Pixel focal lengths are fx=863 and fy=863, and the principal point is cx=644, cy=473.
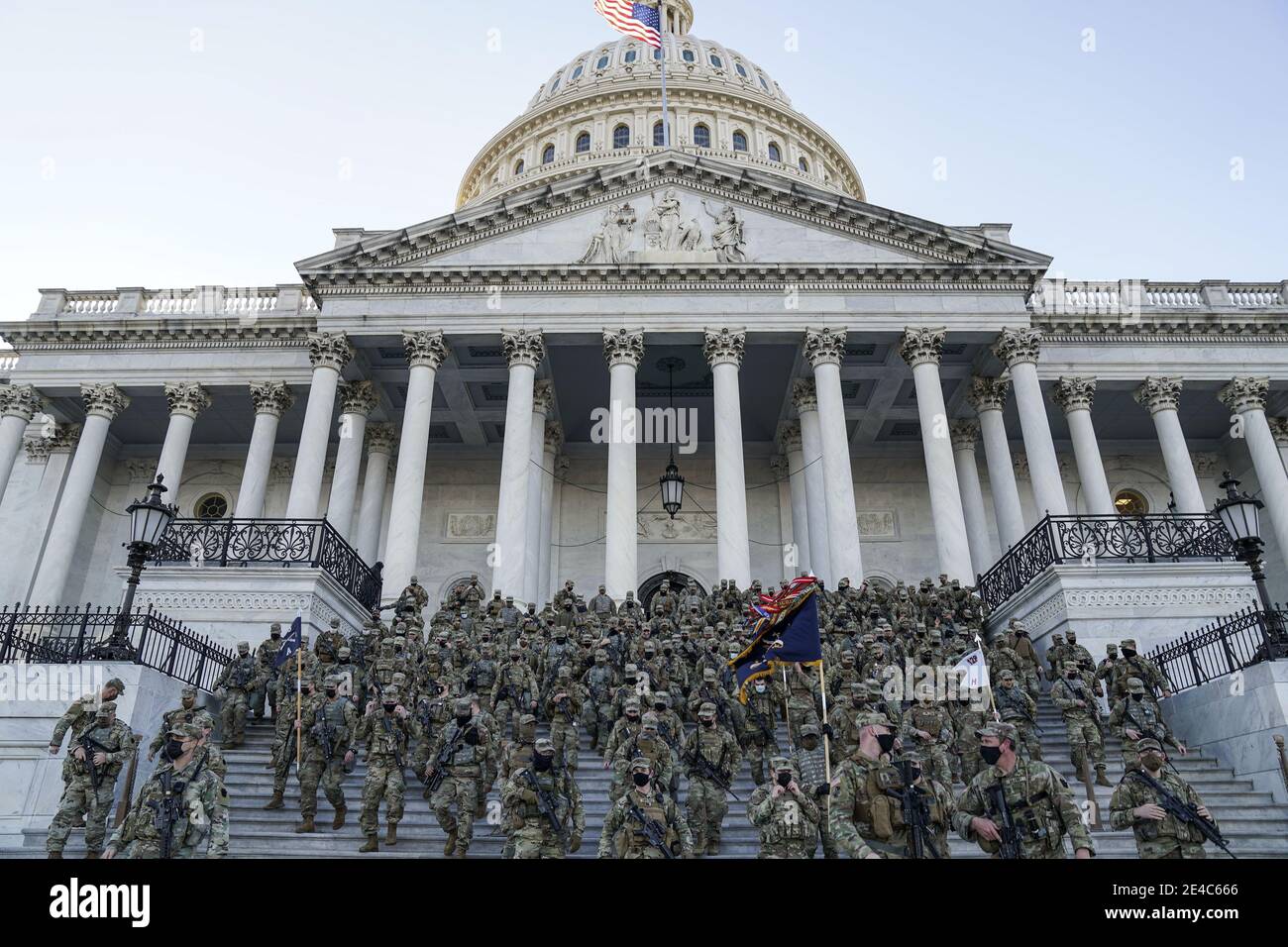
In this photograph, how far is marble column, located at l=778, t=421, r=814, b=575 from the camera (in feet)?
89.1

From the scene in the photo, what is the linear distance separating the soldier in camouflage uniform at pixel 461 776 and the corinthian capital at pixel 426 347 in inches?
615

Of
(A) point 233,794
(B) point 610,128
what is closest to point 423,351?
(A) point 233,794

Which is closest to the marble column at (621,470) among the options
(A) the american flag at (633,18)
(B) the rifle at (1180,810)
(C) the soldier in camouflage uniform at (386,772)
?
(C) the soldier in camouflage uniform at (386,772)

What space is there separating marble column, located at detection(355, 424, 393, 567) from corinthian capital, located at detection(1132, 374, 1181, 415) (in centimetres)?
2394

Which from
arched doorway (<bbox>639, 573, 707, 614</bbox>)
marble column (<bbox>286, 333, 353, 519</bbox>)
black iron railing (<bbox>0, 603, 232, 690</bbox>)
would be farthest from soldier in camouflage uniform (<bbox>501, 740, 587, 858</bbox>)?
arched doorway (<bbox>639, 573, 707, 614</bbox>)

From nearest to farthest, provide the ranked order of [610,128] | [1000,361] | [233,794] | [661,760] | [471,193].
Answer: [661,760]
[233,794]
[1000,361]
[610,128]
[471,193]

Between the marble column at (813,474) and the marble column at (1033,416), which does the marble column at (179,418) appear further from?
the marble column at (1033,416)

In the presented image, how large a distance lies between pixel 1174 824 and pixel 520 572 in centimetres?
1576

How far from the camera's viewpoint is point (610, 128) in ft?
163

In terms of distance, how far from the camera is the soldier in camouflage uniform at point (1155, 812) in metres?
6.43

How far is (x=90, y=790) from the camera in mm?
8859

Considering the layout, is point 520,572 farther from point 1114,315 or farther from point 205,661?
point 1114,315

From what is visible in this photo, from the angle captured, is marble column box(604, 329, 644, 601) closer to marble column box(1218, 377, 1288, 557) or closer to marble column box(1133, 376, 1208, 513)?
marble column box(1133, 376, 1208, 513)

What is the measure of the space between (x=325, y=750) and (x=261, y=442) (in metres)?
17.7
